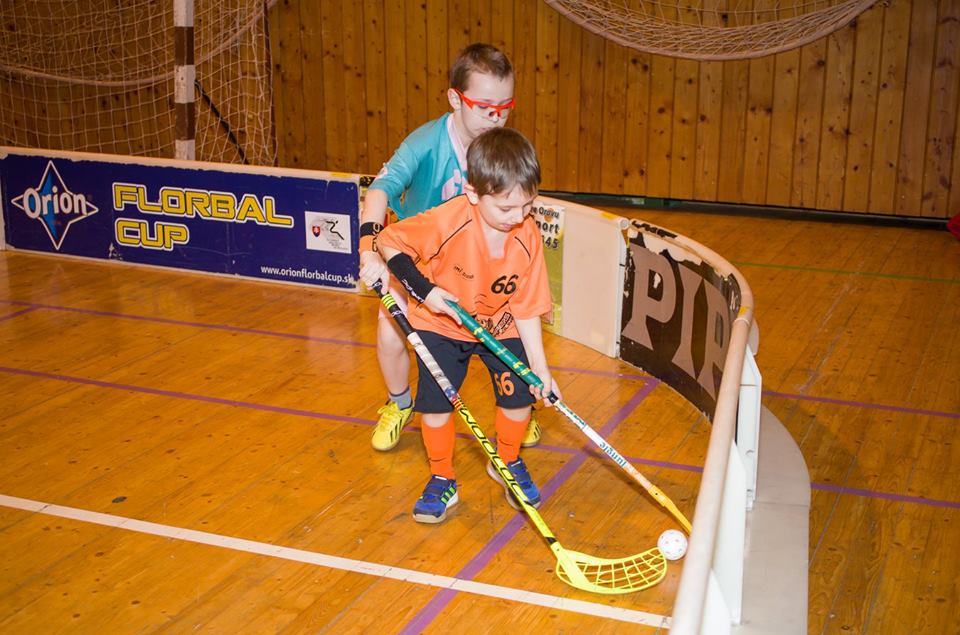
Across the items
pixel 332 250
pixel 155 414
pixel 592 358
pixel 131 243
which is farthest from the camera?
pixel 131 243

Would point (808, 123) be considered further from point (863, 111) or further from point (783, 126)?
point (863, 111)

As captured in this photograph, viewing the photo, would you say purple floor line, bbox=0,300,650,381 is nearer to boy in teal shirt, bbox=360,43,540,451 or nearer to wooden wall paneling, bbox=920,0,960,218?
boy in teal shirt, bbox=360,43,540,451

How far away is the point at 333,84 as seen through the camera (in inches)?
380

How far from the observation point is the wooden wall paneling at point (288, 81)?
9695 mm

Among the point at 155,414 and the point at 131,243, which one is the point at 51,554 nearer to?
the point at 155,414

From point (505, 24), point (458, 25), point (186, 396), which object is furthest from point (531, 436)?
point (458, 25)

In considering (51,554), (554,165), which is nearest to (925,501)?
(51,554)

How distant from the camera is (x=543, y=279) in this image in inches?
133

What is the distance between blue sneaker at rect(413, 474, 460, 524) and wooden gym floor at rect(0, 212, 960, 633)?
0.05 m

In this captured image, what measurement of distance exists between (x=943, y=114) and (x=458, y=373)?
5513 mm

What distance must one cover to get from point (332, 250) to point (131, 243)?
1.45 meters

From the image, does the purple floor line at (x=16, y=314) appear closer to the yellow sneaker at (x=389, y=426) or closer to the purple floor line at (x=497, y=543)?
the yellow sneaker at (x=389, y=426)

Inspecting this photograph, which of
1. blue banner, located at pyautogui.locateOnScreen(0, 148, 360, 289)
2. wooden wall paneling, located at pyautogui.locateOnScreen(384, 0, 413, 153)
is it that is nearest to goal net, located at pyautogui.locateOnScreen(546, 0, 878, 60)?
wooden wall paneling, located at pyautogui.locateOnScreen(384, 0, 413, 153)

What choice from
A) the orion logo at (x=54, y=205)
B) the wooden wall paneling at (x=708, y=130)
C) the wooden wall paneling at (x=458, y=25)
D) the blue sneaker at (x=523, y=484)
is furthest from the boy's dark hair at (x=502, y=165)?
the wooden wall paneling at (x=458, y=25)
